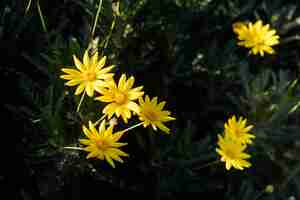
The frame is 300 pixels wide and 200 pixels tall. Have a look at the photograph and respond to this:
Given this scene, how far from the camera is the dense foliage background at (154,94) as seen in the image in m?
1.69

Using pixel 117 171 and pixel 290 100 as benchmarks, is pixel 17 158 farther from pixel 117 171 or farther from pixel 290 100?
pixel 290 100

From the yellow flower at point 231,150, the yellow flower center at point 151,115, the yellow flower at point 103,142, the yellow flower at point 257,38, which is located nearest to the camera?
the yellow flower at point 103,142

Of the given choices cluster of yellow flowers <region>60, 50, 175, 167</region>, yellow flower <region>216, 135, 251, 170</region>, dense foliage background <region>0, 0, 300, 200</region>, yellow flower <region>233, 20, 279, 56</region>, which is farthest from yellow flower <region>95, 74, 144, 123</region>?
yellow flower <region>233, 20, 279, 56</region>

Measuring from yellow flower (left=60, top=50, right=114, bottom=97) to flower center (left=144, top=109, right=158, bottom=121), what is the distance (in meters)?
0.17

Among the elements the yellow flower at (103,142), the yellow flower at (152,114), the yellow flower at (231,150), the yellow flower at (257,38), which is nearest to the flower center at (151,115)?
the yellow flower at (152,114)

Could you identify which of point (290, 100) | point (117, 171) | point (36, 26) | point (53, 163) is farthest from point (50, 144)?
point (290, 100)

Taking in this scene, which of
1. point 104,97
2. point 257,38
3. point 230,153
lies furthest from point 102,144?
point 257,38

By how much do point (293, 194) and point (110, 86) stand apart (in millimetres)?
1089

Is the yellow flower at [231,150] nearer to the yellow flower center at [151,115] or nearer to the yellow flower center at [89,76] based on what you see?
the yellow flower center at [151,115]

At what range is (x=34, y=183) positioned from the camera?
1792 millimetres

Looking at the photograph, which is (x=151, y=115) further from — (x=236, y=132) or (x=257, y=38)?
(x=257, y=38)

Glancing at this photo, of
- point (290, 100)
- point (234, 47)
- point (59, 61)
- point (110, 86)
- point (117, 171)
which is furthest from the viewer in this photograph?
point (234, 47)

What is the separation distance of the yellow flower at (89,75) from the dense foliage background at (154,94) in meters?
0.14

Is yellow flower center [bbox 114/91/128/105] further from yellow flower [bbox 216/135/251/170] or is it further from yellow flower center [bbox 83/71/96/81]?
yellow flower [bbox 216/135/251/170]
